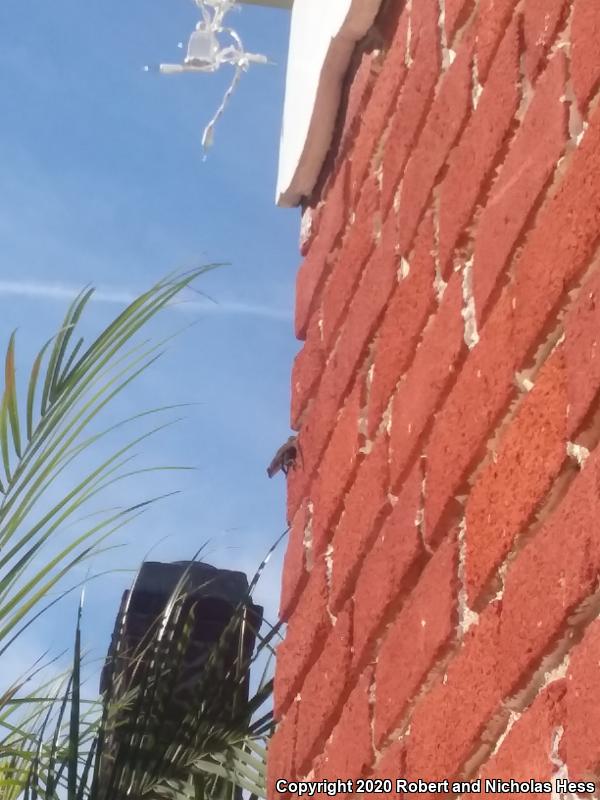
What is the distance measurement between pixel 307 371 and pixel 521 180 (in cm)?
76

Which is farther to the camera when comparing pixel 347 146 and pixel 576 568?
pixel 347 146

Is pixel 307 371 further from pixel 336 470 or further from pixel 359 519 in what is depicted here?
pixel 359 519

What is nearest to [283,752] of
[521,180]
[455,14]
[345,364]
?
[345,364]

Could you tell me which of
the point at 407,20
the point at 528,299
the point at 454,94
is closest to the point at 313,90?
the point at 407,20

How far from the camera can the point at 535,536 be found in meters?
1.00

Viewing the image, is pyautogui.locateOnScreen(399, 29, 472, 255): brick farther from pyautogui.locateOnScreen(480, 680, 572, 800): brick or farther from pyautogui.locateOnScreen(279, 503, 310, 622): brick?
pyautogui.locateOnScreen(480, 680, 572, 800): brick

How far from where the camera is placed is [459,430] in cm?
117

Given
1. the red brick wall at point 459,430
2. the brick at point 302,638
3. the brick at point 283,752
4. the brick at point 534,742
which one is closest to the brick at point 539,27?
the red brick wall at point 459,430

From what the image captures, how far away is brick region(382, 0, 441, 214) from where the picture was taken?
148cm

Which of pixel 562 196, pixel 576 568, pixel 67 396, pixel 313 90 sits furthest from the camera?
pixel 313 90

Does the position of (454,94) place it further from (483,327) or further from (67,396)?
(67,396)

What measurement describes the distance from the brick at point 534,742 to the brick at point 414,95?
0.79 meters

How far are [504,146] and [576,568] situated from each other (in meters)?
0.48

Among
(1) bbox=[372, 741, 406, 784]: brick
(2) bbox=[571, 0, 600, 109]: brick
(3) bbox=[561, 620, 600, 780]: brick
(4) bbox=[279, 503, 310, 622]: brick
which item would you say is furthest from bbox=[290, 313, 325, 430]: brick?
(3) bbox=[561, 620, 600, 780]: brick
